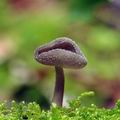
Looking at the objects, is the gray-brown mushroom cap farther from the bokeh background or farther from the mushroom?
the bokeh background

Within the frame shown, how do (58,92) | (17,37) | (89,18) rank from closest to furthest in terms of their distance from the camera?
(58,92), (17,37), (89,18)

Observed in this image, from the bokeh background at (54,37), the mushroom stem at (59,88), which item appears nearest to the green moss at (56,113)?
the mushroom stem at (59,88)

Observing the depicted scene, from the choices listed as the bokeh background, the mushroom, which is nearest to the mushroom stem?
the mushroom

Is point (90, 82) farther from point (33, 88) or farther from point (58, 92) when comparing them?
point (58, 92)

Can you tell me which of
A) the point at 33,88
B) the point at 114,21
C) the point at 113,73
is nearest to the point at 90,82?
the point at 113,73

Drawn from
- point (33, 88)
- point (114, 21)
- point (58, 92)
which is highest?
point (114, 21)
